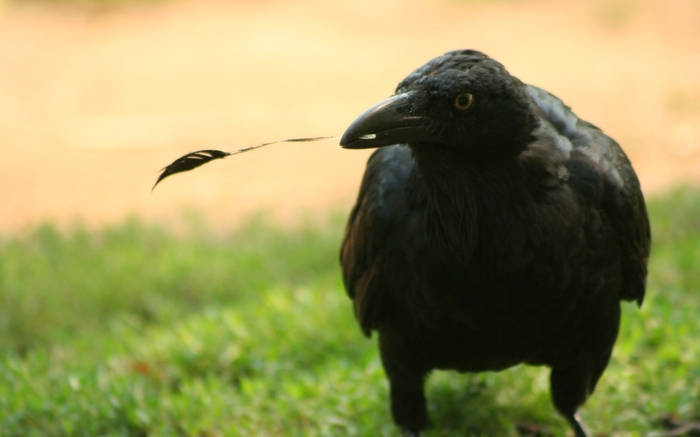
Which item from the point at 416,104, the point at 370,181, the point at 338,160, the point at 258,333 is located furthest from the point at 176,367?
the point at 338,160

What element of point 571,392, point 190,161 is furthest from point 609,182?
point 190,161

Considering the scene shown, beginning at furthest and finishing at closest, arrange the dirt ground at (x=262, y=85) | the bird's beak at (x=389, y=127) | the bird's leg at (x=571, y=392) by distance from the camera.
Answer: the dirt ground at (x=262, y=85) < the bird's leg at (x=571, y=392) < the bird's beak at (x=389, y=127)

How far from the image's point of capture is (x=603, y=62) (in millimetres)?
10172

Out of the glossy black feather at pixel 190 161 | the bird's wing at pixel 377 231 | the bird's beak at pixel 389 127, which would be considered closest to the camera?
the bird's beak at pixel 389 127

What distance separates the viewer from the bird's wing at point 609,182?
2.88 m

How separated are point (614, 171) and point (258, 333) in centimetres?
223

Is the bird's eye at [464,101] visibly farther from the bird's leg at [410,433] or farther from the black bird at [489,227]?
the bird's leg at [410,433]

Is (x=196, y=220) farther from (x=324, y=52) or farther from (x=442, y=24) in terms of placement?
(x=442, y=24)

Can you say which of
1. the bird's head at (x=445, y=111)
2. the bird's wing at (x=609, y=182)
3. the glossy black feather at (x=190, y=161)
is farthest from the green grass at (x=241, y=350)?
the bird's head at (x=445, y=111)

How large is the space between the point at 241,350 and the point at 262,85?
6263 millimetres

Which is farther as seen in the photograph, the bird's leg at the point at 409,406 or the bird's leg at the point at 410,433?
the bird's leg at the point at 410,433

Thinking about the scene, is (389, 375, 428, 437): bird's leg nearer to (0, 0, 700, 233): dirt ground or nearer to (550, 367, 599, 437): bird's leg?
(550, 367, 599, 437): bird's leg

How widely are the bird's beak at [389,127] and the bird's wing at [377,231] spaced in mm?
457

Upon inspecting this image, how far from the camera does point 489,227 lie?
2.69 metres
